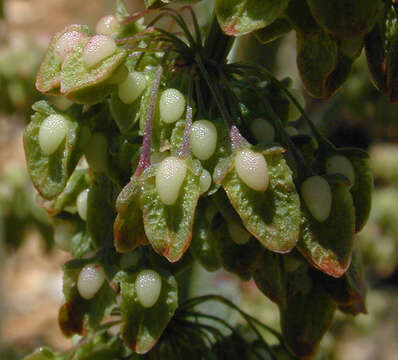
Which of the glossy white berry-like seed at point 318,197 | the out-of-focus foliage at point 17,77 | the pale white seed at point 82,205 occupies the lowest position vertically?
the out-of-focus foliage at point 17,77

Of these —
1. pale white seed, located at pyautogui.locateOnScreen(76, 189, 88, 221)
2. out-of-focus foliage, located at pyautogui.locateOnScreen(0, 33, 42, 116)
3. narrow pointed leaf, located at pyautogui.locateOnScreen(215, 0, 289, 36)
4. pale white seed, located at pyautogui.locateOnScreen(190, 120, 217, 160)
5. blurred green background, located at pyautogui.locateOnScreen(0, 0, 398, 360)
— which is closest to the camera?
narrow pointed leaf, located at pyautogui.locateOnScreen(215, 0, 289, 36)

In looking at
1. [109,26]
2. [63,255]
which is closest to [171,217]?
[109,26]

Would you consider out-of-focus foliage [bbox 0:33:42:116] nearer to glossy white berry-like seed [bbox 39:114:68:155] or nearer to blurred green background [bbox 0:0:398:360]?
blurred green background [bbox 0:0:398:360]

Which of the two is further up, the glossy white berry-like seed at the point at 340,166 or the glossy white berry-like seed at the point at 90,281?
the glossy white berry-like seed at the point at 340,166

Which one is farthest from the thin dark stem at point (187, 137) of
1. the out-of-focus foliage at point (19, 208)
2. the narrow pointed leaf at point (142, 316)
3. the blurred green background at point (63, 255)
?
the out-of-focus foliage at point (19, 208)

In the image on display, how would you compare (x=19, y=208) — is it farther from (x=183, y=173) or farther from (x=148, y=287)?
(x=183, y=173)

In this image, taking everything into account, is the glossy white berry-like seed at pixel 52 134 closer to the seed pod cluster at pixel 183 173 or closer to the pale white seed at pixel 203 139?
the seed pod cluster at pixel 183 173

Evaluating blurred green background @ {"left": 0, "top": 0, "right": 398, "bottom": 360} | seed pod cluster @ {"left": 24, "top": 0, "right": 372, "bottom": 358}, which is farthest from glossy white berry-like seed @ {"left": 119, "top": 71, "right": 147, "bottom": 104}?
blurred green background @ {"left": 0, "top": 0, "right": 398, "bottom": 360}
